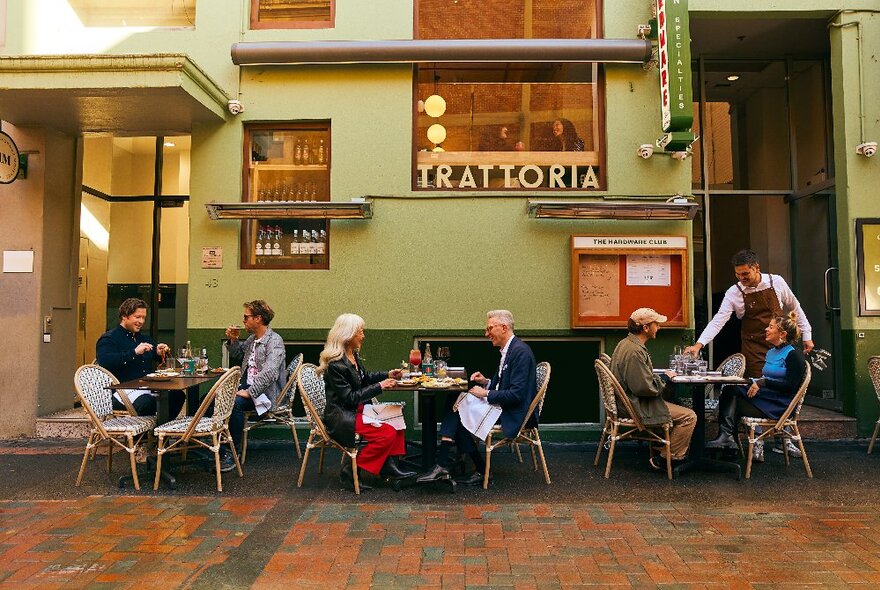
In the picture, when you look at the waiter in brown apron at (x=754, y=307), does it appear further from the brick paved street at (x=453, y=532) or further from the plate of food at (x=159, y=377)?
the plate of food at (x=159, y=377)

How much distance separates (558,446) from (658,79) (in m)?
4.26

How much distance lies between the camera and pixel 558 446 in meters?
6.96

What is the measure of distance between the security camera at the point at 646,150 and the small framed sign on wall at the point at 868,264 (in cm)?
235

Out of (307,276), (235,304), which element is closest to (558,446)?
(307,276)

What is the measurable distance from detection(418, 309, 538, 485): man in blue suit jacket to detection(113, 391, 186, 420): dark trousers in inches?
99.3

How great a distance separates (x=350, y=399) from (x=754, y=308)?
14.2 feet

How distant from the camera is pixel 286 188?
7.52 meters

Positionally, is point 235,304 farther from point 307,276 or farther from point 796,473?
point 796,473

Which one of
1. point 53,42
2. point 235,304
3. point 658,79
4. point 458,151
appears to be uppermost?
point 53,42

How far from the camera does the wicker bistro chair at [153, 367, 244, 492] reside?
17.3 feet

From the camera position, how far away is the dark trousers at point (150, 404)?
5934 mm

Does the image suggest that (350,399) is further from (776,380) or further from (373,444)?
(776,380)

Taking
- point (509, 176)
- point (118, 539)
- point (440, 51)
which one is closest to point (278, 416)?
point (118, 539)

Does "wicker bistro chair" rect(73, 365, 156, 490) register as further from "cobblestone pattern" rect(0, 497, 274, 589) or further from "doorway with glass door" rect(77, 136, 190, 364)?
"doorway with glass door" rect(77, 136, 190, 364)
